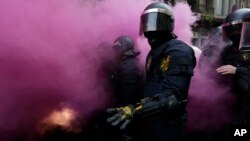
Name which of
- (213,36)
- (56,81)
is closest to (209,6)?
(213,36)

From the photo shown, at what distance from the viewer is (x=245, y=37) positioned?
4047 millimetres

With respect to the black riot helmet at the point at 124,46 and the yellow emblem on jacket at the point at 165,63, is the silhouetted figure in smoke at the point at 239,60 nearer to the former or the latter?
the black riot helmet at the point at 124,46

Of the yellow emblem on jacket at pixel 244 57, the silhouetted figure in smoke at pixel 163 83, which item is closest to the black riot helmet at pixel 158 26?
the silhouetted figure in smoke at pixel 163 83

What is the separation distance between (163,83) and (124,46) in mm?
1873

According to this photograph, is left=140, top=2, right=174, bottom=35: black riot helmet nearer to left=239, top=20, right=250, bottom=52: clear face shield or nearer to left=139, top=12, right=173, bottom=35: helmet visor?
left=139, top=12, right=173, bottom=35: helmet visor

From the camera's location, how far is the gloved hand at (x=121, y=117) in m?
2.59

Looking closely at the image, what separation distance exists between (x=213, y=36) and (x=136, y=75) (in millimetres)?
1113

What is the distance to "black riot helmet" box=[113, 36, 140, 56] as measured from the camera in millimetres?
4723

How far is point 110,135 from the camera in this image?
17.3ft

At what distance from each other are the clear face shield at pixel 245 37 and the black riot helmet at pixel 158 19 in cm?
103

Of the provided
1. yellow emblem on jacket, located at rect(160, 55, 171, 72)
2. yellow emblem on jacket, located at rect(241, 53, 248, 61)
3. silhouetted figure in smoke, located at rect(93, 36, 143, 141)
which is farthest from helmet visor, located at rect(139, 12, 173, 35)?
silhouetted figure in smoke, located at rect(93, 36, 143, 141)

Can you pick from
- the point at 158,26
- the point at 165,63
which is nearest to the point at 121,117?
the point at 165,63

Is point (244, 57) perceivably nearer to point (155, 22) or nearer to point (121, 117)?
point (155, 22)

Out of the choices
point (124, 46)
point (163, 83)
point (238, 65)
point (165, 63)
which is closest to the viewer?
point (163, 83)
